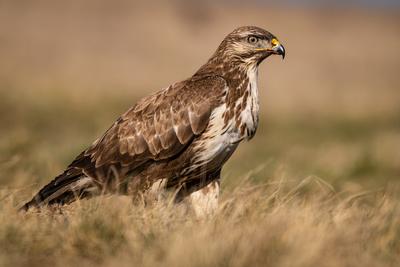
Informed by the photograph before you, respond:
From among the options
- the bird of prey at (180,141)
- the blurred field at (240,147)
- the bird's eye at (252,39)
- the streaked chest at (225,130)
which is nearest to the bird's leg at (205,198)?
the bird of prey at (180,141)

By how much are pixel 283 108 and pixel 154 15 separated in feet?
36.9

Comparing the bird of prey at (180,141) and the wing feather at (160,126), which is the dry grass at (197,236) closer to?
the bird of prey at (180,141)

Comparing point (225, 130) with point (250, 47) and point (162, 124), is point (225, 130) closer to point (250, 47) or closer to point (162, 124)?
point (162, 124)

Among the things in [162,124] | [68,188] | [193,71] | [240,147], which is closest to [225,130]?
[162,124]

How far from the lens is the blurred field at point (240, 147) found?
466 centimetres

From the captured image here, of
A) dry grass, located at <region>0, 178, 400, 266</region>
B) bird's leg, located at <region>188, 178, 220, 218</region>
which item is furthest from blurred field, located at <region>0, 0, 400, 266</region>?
bird's leg, located at <region>188, 178, 220, 218</region>

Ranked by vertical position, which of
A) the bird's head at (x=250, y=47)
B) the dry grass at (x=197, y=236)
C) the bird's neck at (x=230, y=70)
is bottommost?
the dry grass at (x=197, y=236)

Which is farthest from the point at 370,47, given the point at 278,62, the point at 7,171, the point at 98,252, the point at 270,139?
the point at 98,252

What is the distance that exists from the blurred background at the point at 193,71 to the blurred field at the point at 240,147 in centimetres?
5

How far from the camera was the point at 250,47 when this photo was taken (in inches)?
255

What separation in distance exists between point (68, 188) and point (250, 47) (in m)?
1.80

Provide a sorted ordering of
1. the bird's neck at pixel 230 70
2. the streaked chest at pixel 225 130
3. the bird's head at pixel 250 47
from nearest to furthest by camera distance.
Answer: the streaked chest at pixel 225 130 < the bird's neck at pixel 230 70 < the bird's head at pixel 250 47

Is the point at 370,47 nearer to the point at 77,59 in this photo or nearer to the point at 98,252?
the point at 77,59

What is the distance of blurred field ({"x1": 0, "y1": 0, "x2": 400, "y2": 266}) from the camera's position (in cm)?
466
